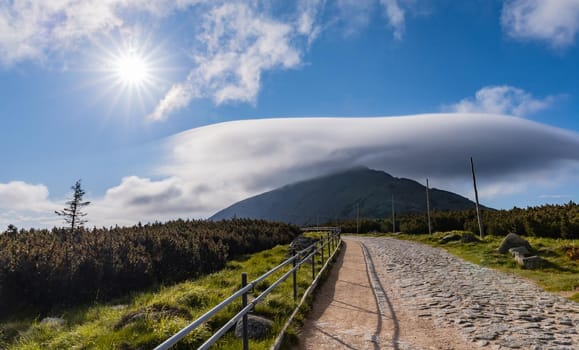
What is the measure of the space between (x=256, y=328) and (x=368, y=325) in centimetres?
236

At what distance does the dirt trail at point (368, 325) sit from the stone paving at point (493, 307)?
39 cm

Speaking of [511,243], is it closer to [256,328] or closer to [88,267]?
[256,328]

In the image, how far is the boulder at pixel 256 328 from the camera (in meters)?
6.46

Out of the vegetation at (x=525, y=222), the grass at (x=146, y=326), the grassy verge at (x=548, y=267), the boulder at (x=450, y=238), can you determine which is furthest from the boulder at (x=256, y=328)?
the vegetation at (x=525, y=222)

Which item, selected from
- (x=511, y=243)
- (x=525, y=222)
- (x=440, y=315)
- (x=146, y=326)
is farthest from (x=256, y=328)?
(x=525, y=222)

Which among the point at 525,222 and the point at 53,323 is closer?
the point at 53,323

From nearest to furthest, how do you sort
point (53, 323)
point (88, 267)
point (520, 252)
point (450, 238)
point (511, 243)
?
point (53, 323) → point (88, 267) → point (520, 252) → point (511, 243) → point (450, 238)

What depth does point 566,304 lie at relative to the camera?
338 inches

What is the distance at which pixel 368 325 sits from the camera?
24.2 ft

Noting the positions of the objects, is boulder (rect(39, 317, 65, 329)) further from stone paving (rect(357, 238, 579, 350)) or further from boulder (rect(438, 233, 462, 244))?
boulder (rect(438, 233, 462, 244))

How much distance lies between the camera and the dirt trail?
6.24 meters

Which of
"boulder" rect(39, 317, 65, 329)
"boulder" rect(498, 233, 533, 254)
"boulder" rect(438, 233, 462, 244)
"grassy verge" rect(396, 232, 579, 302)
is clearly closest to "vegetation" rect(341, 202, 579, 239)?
"boulder" rect(438, 233, 462, 244)

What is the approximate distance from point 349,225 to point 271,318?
2625 inches

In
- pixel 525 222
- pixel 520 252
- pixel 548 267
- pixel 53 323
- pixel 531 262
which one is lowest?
pixel 53 323
